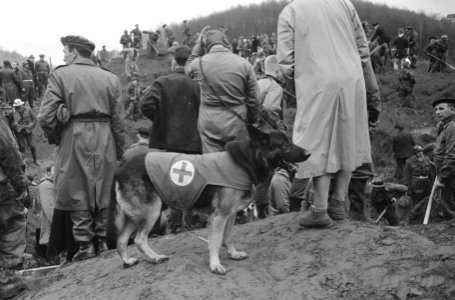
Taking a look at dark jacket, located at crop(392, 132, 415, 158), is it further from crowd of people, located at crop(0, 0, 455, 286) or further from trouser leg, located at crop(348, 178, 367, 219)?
trouser leg, located at crop(348, 178, 367, 219)

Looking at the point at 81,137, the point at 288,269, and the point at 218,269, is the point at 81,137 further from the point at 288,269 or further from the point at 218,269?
the point at 288,269

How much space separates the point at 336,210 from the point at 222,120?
1668mm

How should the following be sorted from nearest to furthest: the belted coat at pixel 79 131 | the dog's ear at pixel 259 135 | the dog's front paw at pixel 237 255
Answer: the dog's ear at pixel 259 135
the dog's front paw at pixel 237 255
the belted coat at pixel 79 131

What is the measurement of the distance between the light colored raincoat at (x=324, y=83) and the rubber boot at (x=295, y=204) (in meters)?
2.56

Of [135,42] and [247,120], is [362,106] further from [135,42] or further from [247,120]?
[135,42]

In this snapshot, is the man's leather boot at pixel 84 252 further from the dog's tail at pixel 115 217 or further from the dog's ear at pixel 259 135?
the dog's ear at pixel 259 135

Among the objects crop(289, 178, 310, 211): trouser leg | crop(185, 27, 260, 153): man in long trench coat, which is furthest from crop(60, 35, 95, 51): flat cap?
crop(289, 178, 310, 211): trouser leg

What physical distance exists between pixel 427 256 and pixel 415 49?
88.2 feet

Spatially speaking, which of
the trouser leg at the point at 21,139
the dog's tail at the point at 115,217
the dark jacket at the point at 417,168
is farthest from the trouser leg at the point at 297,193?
the trouser leg at the point at 21,139

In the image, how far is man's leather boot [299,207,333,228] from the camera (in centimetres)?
618

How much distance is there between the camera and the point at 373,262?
216 inches

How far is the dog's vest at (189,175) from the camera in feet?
17.9

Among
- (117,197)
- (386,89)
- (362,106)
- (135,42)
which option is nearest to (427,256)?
(362,106)

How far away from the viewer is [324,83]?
5836 mm
